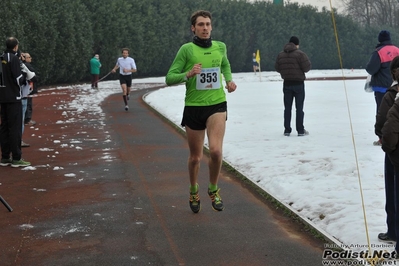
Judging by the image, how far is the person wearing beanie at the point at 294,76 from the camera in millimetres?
12953

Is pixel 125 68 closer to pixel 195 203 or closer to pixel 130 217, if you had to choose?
pixel 195 203

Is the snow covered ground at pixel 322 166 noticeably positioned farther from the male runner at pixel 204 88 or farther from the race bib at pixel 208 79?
the race bib at pixel 208 79

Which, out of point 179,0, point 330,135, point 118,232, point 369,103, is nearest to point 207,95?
point 118,232

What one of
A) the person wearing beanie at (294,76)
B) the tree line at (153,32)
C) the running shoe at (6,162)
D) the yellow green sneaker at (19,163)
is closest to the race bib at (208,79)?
the yellow green sneaker at (19,163)

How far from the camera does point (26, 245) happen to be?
233 inches

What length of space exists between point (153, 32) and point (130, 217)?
1745 inches

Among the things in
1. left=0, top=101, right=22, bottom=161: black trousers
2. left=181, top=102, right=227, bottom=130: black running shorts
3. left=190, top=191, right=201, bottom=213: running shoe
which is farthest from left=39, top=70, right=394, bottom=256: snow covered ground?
left=0, top=101, right=22, bottom=161: black trousers

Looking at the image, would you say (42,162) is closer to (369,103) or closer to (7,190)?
(7,190)

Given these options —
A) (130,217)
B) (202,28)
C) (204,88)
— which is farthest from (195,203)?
(202,28)

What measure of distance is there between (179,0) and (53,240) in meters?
51.6

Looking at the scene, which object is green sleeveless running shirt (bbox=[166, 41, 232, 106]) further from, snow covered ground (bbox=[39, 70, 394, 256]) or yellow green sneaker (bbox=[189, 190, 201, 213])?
snow covered ground (bbox=[39, 70, 394, 256])

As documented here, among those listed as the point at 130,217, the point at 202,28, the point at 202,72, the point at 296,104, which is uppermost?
the point at 202,28

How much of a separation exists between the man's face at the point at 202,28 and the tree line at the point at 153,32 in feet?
55.0

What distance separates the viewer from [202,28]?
22.4 feet
